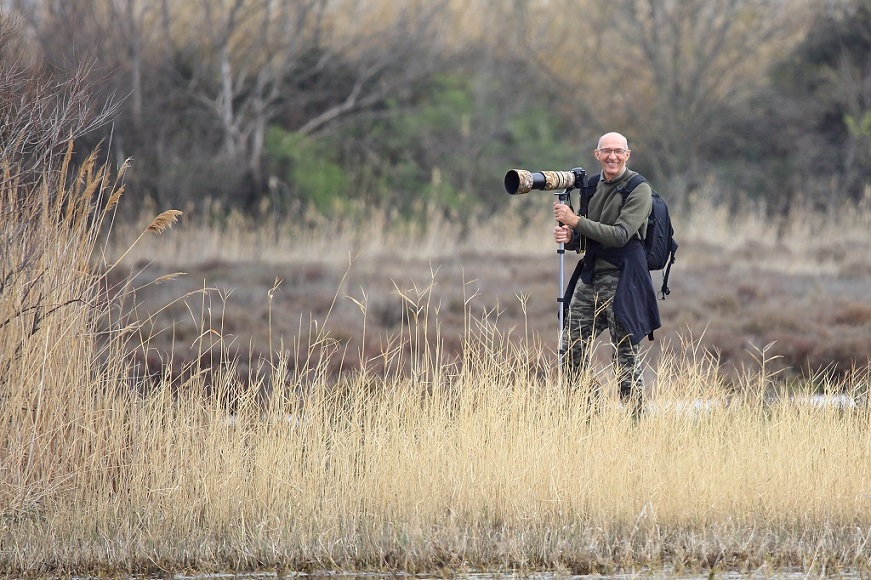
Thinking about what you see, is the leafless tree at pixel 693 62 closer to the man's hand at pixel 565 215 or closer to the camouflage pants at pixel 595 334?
the camouflage pants at pixel 595 334

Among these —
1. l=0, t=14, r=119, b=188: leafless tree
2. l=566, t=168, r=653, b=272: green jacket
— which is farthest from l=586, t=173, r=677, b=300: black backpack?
l=0, t=14, r=119, b=188: leafless tree

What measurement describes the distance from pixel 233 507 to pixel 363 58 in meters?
20.7

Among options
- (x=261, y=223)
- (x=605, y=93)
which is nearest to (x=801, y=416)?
(x=261, y=223)

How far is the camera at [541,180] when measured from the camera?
6.78 meters

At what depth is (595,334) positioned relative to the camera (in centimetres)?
715

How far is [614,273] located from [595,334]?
15.1 inches

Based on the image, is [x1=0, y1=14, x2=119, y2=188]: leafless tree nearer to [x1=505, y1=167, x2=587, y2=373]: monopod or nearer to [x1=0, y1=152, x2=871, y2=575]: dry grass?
[x1=0, y1=152, x2=871, y2=575]: dry grass

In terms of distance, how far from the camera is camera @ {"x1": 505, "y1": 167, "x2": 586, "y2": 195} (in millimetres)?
6781

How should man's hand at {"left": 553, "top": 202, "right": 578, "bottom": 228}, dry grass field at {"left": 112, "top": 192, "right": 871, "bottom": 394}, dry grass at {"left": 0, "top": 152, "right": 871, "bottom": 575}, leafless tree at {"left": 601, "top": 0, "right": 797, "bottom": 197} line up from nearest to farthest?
dry grass at {"left": 0, "top": 152, "right": 871, "bottom": 575}
man's hand at {"left": 553, "top": 202, "right": 578, "bottom": 228}
dry grass field at {"left": 112, "top": 192, "right": 871, "bottom": 394}
leafless tree at {"left": 601, "top": 0, "right": 797, "bottom": 197}

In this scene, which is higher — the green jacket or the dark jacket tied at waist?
the green jacket

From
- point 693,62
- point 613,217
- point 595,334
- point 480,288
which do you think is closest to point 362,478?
point 595,334

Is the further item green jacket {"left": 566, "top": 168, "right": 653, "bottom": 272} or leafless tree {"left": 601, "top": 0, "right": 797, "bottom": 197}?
leafless tree {"left": 601, "top": 0, "right": 797, "bottom": 197}

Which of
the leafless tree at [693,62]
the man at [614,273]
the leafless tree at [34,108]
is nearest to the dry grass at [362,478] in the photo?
the leafless tree at [34,108]

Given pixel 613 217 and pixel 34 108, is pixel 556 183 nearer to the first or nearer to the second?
pixel 613 217
